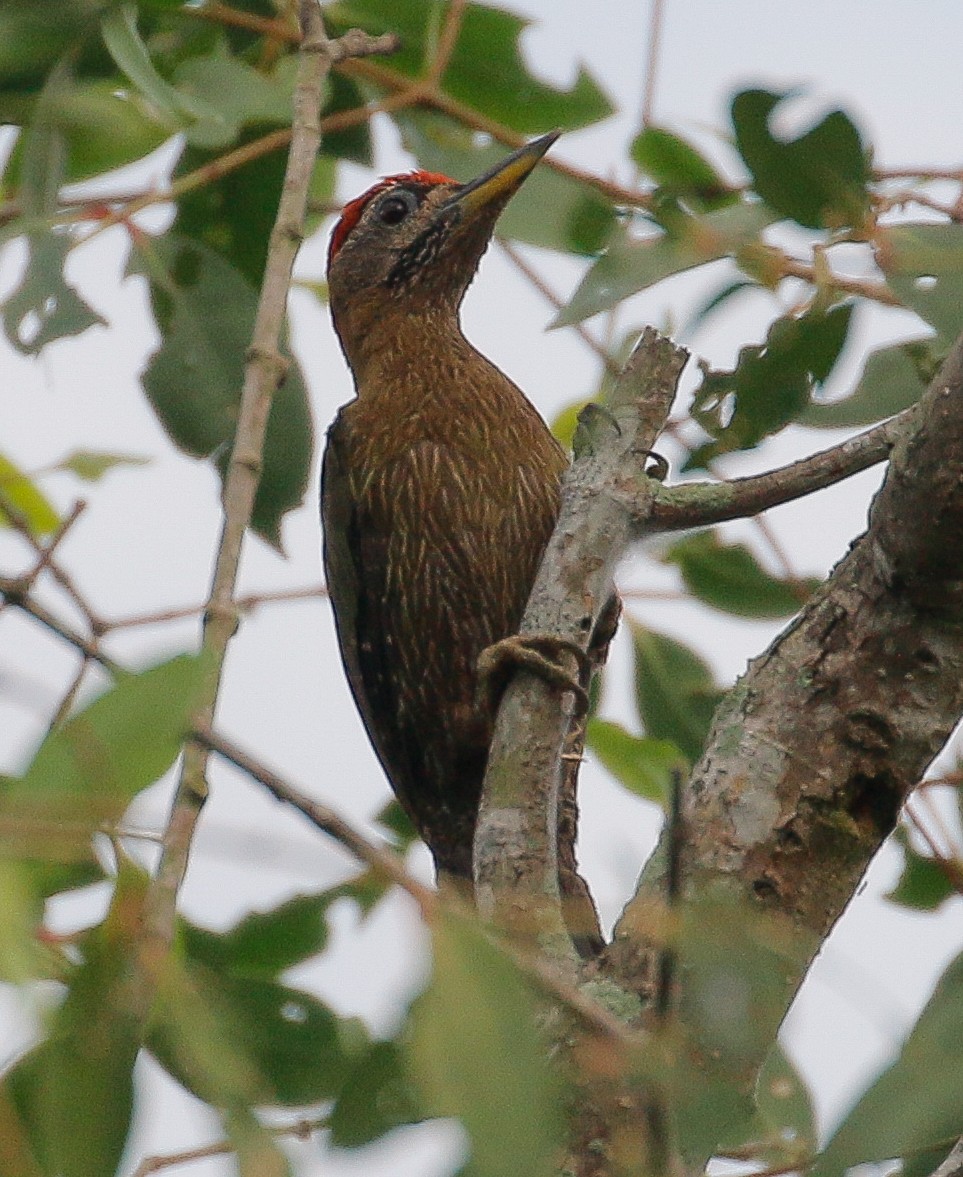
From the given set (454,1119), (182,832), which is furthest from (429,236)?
(454,1119)

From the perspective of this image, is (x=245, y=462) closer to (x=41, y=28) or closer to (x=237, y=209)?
(x=41, y=28)

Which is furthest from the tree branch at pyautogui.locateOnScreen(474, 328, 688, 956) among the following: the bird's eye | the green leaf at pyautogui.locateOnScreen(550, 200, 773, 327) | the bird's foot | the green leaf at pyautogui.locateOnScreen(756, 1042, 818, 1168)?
the bird's eye

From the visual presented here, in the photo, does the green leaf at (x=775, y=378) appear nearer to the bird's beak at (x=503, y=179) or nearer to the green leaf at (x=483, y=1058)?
the bird's beak at (x=503, y=179)

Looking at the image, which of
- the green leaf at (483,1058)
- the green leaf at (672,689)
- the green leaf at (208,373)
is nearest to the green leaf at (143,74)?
the green leaf at (208,373)

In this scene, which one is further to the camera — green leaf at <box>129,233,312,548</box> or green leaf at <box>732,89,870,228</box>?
green leaf at <box>129,233,312,548</box>

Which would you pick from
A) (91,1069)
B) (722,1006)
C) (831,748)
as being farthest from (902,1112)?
(831,748)

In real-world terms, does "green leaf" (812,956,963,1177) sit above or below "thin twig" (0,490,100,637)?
below

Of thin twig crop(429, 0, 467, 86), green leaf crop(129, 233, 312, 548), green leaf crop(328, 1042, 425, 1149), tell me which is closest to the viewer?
green leaf crop(328, 1042, 425, 1149)

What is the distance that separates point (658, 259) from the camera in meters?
2.54

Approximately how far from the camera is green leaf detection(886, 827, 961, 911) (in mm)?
3133

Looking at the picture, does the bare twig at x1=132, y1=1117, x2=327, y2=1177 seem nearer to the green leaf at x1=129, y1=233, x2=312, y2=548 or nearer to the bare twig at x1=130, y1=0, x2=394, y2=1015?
the bare twig at x1=130, y1=0, x2=394, y2=1015

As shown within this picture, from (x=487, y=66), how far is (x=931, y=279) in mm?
1102

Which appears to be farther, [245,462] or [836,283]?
[836,283]

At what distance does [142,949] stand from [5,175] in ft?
7.39
